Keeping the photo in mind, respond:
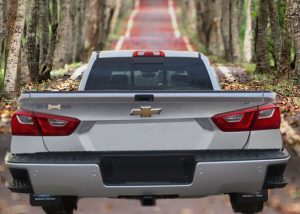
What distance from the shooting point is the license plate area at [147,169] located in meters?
5.35

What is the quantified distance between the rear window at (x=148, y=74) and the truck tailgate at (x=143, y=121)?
170cm

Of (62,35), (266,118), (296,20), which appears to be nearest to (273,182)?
(266,118)

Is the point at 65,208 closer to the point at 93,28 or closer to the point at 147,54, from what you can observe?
the point at 147,54

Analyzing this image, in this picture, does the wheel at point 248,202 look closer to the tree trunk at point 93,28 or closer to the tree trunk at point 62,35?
the tree trunk at point 62,35

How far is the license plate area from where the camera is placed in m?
5.35

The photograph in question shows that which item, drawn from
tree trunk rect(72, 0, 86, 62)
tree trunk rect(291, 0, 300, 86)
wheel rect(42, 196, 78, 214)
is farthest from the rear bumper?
tree trunk rect(72, 0, 86, 62)

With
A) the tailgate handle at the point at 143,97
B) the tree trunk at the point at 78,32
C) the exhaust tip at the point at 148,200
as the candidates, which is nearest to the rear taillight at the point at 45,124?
the tailgate handle at the point at 143,97

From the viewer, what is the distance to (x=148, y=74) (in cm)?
741

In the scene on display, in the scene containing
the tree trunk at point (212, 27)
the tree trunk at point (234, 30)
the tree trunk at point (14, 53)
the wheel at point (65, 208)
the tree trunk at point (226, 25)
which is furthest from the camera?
the tree trunk at point (212, 27)

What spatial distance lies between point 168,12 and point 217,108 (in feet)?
246

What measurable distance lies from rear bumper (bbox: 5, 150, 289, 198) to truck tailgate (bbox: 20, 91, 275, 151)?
0.26ft

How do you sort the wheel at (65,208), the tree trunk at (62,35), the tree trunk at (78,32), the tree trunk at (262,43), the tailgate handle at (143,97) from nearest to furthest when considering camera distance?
the tailgate handle at (143,97), the wheel at (65,208), the tree trunk at (262,43), the tree trunk at (62,35), the tree trunk at (78,32)

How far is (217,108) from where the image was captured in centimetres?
536

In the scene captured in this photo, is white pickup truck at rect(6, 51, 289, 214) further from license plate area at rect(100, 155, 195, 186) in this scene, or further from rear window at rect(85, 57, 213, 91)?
rear window at rect(85, 57, 213, 91)
